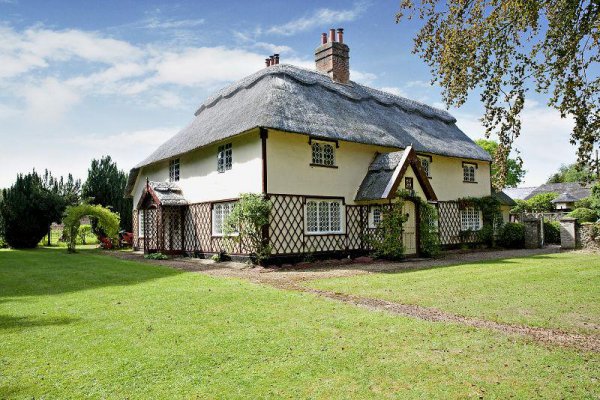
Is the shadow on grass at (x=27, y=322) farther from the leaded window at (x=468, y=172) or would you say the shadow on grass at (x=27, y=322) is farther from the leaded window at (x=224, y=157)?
the leaded window at (x=468, y=172)

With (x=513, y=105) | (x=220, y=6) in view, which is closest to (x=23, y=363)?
(x=220, y=6)

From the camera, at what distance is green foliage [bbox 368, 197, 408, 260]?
57.0 feet

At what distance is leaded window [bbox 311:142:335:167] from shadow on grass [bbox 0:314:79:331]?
12.1 m

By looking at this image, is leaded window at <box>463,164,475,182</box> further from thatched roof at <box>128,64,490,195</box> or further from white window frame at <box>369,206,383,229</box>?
white window frame at <box>369,206,383,229</box>

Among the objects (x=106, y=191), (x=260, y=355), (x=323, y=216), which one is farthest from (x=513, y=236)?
(x=106, y=191)

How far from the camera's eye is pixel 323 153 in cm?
1841

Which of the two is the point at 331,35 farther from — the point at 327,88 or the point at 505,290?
the point at 505,290

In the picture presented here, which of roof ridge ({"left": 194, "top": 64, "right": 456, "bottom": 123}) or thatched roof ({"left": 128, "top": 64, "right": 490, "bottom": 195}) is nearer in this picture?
thatched roof ({"left": 128, "top": 64, "right": 490, "bottom": 195})

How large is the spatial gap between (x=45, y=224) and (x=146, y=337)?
88.7 ft

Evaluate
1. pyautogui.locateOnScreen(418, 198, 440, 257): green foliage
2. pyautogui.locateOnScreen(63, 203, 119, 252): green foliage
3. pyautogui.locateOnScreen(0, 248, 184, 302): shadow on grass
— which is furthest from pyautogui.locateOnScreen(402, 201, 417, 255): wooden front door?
pyautogui.locateOnScreen(63, 203, 119, 252): green foliage

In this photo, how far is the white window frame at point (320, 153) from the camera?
1800cm

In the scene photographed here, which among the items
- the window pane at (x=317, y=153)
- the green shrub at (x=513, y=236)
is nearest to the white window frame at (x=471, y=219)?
the green shrub at (x=513, y=236)

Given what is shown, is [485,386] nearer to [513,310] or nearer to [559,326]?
[559,326]

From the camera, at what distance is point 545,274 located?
486 inches
